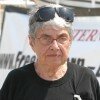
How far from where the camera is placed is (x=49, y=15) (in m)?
2.28

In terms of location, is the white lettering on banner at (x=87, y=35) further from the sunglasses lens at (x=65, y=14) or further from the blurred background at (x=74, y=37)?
the sunglasses lens at (x=65, y=14)

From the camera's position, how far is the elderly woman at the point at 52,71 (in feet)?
7.32

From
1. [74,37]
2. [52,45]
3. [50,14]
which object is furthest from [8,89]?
[74,37]

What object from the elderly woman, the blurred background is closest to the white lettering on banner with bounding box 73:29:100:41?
the blurred background

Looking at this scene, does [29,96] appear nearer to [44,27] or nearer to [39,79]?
[39,79]

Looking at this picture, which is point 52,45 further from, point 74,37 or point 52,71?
point 74,37

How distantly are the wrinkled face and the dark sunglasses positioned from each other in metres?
A: 0.07

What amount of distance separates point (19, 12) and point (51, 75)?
9.15ft

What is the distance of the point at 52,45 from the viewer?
221 centimetres

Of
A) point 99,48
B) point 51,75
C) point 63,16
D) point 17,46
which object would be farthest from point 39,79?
point 17,46

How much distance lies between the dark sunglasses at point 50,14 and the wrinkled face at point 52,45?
0.07 meters

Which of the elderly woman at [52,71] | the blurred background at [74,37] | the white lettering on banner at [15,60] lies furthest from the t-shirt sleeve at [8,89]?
the white lettering on banner at [15,60]

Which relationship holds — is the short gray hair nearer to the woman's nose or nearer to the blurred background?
the woman's nose

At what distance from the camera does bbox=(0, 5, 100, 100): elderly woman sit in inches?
87.8
